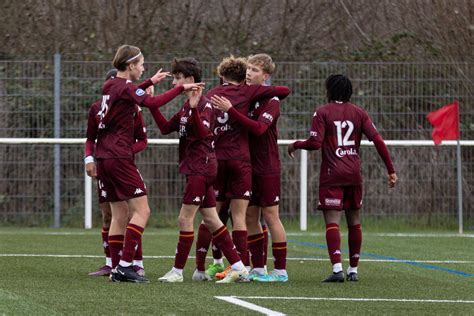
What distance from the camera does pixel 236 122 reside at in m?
10.4

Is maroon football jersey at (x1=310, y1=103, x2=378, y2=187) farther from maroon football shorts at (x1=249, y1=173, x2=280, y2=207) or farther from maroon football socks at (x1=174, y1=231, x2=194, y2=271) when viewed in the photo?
maroon football socks at (x1=174, y1=231, x2=194, y2=271)

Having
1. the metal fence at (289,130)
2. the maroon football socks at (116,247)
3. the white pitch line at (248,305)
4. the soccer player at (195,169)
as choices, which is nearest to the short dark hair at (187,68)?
the soccer player at (195,169)

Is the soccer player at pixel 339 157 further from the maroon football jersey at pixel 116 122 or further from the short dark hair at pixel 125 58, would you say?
the short dark hair at pixel 125 58

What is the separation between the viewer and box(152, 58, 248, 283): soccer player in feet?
33.0

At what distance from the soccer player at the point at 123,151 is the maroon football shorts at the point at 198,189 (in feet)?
1.27

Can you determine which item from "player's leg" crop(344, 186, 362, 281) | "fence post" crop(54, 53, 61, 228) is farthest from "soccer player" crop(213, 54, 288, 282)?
"fence post" crop(54, 53, 61, 228)

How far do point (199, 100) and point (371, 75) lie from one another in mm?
9563

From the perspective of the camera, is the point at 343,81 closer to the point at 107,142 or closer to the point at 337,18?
the point at 107,142

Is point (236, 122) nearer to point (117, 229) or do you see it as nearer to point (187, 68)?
point (187, 68)

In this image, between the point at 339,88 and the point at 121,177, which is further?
the point at 339,88

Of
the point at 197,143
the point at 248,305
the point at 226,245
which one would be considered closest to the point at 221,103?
the point at 197,143

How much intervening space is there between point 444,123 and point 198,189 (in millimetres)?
8983

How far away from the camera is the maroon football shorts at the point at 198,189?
10062 millimetres

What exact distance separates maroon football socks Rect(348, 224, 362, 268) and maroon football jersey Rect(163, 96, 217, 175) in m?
1.39
